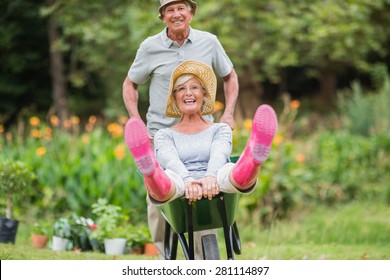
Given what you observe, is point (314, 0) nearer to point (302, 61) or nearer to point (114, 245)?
point (302, 61)

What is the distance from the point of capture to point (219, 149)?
3.64 m

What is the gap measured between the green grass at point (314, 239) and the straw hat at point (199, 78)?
1454 millimetres

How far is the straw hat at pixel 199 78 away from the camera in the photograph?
368cm

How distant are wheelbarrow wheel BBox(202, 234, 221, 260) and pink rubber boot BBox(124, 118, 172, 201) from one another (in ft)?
1.69

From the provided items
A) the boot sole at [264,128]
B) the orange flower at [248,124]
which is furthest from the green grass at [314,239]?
the boot sole at [264,128]

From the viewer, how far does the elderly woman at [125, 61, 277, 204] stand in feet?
10.3

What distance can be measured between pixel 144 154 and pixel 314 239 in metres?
3.68

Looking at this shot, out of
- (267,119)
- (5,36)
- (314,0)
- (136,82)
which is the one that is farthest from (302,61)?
(267,119)

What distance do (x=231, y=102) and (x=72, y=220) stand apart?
6.37 ft

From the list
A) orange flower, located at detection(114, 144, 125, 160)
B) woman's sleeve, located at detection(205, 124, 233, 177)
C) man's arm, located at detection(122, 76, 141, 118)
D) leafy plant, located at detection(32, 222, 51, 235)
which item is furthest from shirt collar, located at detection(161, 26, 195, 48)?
orange flower, located at detection(114, 144, 125, 160)

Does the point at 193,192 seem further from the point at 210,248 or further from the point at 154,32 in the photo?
the point at 154,32

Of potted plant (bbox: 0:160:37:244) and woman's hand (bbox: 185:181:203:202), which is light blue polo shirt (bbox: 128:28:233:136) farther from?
potted plant (bbox: 0:160:37:244)

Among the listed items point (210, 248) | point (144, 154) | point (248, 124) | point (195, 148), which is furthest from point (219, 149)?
point (248, 124)

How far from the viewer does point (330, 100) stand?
65.5 ft
